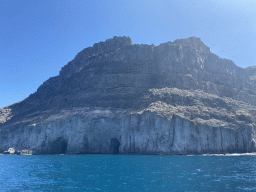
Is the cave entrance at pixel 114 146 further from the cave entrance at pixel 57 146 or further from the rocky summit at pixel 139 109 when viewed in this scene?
the cave entrance at pixel 57 146

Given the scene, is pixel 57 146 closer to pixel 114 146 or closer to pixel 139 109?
pixel 114 146

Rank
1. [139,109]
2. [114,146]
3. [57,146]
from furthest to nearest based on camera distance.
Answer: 1. [139,109]
2. [57,146]
3. [114,146]

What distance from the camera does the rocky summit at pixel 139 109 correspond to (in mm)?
72625

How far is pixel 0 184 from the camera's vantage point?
2689cm

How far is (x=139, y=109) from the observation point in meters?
80.9

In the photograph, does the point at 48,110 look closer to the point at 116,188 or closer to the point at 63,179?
the point at 63,179

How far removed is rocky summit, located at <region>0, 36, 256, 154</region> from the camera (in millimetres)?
72625

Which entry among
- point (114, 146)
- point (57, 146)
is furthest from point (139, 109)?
point (57, 146)

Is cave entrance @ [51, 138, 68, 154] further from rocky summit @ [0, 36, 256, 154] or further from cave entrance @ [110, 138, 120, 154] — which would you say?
cave entrance @ [110, 138, 120, 154]

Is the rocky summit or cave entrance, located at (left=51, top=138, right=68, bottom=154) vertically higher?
the rocky summit

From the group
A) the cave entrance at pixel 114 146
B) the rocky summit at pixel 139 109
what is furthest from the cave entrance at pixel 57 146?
the cave entrance at pixel 114 146

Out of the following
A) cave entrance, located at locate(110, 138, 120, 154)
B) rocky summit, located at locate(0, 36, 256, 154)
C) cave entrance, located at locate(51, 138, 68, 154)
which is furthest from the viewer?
cave entrance, located at locate(51, 138, 68, 154)

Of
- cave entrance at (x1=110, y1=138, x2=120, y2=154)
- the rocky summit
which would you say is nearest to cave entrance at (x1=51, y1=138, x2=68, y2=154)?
the rocky summit

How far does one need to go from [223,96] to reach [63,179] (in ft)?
290
